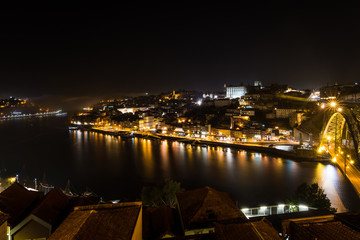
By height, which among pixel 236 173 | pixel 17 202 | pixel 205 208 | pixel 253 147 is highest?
pixel 17 202

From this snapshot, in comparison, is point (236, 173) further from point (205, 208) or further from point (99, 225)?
point (99, 225)

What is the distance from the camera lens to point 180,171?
341 inches

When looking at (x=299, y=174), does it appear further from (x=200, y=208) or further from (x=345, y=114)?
(x=200, y=208)

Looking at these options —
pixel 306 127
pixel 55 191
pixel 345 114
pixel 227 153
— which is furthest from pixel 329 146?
pixel 55 191

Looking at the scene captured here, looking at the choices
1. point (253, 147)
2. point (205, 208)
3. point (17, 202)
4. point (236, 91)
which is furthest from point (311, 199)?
point (236, 91)

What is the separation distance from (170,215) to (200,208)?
463 millimetres

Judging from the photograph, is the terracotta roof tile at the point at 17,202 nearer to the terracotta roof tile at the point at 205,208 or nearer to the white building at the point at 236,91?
the terracotta roof tile at the point at 205,208

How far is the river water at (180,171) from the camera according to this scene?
20.5ft

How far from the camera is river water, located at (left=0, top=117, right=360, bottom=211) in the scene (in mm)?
6238

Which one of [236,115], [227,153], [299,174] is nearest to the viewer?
[299,174]

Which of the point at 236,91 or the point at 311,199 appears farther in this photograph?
the point at 236,91

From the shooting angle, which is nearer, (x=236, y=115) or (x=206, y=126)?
(x=206, y=126)

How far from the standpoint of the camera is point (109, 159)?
1066 cm

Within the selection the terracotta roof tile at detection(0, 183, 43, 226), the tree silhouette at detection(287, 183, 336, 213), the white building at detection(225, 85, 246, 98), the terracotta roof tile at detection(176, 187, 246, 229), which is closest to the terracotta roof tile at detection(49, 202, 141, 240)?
the terracotta roof tile at detection(176, 187, 246, 229)
